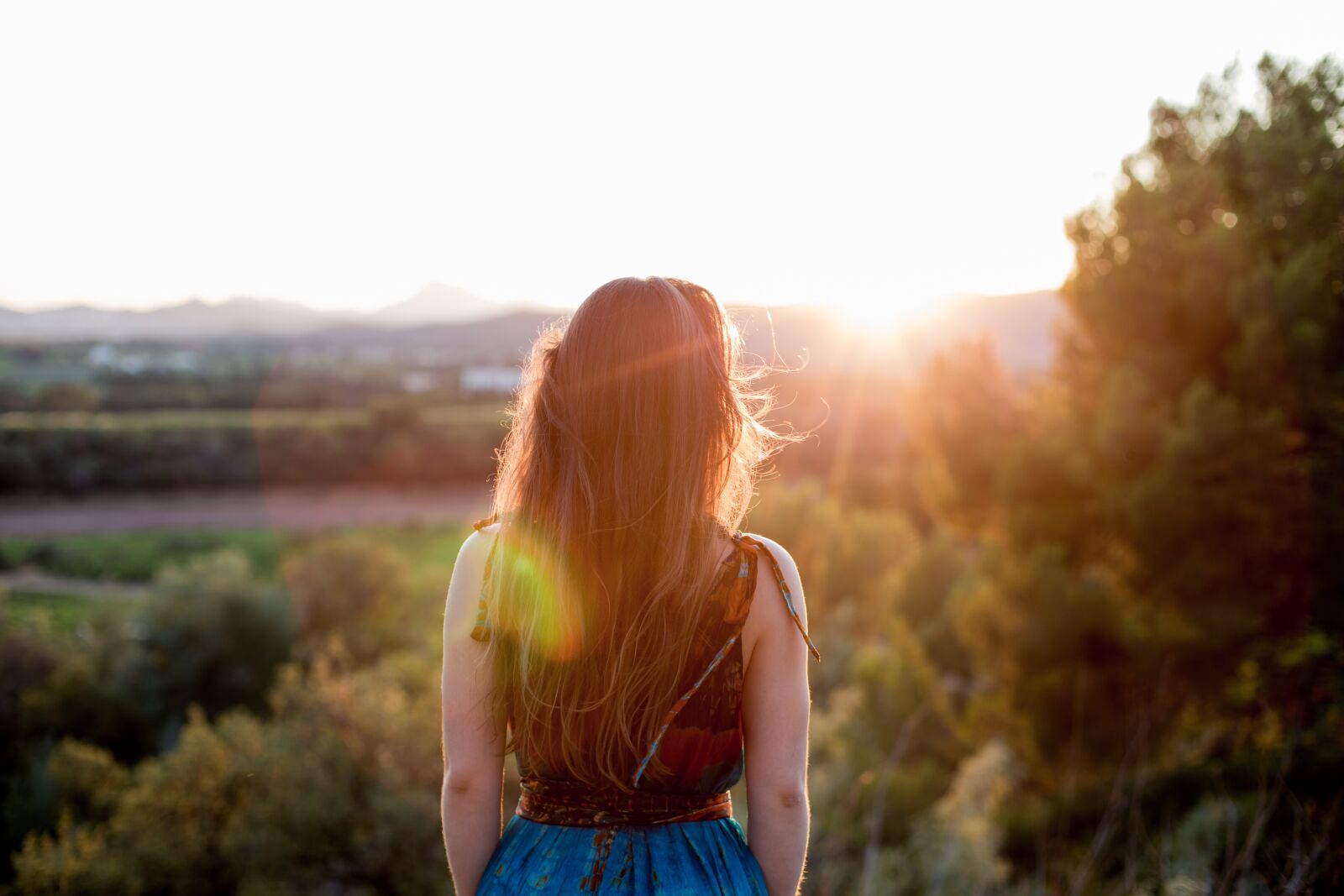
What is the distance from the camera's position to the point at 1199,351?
20.3ft

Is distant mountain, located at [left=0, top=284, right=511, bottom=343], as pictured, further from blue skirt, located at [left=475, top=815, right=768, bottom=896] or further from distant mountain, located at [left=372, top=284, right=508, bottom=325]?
blue skirt, located at [left=475, top=815, right=768, bottom=896]

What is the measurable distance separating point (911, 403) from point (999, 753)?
12.1ft

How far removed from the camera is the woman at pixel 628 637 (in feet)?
4.26

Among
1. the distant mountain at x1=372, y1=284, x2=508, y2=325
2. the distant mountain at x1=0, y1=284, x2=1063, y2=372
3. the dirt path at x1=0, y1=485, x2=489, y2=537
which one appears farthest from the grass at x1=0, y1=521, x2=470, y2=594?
the distant mountain at x1=372, y1=284, x2=508, y2=325

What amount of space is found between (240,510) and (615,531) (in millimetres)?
38151

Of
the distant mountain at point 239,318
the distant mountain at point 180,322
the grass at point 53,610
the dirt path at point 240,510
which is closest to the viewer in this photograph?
the grass at point 53,610

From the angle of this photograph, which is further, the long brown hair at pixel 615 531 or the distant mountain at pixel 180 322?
the distant mountain at pixel 180 322

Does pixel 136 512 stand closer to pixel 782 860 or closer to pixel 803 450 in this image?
pixel 803 450

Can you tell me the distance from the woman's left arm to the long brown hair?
36mm

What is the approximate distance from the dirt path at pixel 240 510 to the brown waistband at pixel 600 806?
2669cm

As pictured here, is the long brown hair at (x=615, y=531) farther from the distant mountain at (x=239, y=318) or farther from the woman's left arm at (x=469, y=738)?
the distant mountain at (x=239, y=318)

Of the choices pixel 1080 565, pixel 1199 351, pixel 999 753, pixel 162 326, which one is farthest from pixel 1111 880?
pixel 162 326

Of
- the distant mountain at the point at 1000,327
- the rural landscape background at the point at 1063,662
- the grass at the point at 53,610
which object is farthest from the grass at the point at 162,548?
the rural landscape background at the point at 1063,662

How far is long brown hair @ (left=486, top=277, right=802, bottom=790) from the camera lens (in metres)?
1.29
